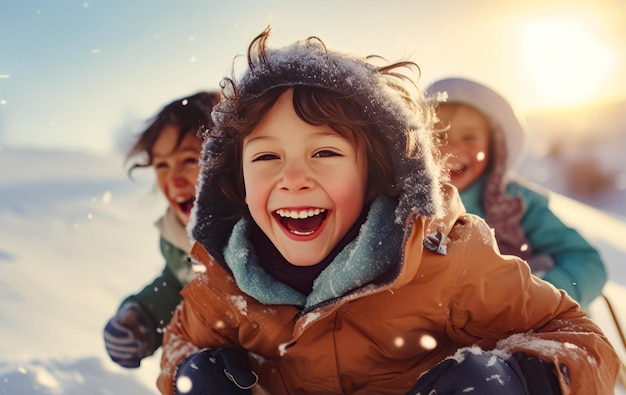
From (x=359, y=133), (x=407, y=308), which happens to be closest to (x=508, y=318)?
(x=407, y=308)

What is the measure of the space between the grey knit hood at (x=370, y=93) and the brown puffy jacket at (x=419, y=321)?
0.25 ft

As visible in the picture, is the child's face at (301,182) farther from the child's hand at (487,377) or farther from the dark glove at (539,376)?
the dark glove at (539,376)

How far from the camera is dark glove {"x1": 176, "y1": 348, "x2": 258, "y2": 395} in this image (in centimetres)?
130

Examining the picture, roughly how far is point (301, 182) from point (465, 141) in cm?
150

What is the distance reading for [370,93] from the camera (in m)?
1.20

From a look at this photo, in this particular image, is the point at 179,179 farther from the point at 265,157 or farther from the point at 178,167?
the point at 265,157

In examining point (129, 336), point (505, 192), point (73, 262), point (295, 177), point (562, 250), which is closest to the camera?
point (295, 177)

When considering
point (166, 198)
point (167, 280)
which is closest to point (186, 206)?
point (166, 198)

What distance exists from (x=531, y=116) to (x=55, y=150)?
1046 cm

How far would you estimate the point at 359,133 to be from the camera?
1239mm

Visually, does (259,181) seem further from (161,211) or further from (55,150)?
(55,150)

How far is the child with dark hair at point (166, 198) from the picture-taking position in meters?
2.03

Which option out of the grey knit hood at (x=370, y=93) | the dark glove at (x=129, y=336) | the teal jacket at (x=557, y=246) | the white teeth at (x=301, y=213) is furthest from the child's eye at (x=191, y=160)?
the teal jacket at (x=557, y=246)

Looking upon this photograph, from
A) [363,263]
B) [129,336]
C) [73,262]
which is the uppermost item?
[363,263]
